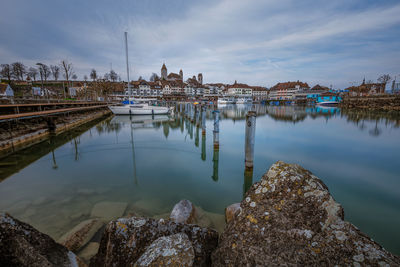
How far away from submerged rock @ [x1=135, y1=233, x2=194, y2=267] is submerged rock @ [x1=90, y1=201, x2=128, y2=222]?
155 inches

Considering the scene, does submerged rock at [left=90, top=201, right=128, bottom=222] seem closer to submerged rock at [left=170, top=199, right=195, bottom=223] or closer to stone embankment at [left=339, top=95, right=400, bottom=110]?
submerged rock at [left=170, top=199, right=195, bottom=223]

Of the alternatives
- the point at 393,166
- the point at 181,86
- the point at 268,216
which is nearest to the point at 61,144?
the point at 268,216

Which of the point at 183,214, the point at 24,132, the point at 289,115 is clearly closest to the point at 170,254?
the point at 183,214

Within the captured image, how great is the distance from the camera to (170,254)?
183 cm

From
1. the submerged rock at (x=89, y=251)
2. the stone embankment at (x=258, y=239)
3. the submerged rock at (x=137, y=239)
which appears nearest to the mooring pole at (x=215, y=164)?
the submerged rock at (x=89, y=251)

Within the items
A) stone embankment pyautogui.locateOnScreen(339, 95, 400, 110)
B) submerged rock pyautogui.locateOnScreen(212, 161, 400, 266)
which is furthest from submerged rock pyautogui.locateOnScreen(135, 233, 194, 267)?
stone embankment pyautogui.locateOnScreen(339, 95, 400, 110)

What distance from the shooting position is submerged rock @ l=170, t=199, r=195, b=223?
463cm

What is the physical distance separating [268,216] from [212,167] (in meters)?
8.16

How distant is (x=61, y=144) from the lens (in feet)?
46.2

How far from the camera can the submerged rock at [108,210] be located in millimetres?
5243

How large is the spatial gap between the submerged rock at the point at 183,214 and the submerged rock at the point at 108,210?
5.93 feet

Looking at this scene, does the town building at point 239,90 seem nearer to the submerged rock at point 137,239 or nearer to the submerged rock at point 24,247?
the submerged rock at point 137,239

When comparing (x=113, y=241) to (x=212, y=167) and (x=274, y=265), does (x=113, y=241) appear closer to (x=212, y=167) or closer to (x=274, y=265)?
(x=274, y=265)

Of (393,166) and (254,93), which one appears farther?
(254,93)
